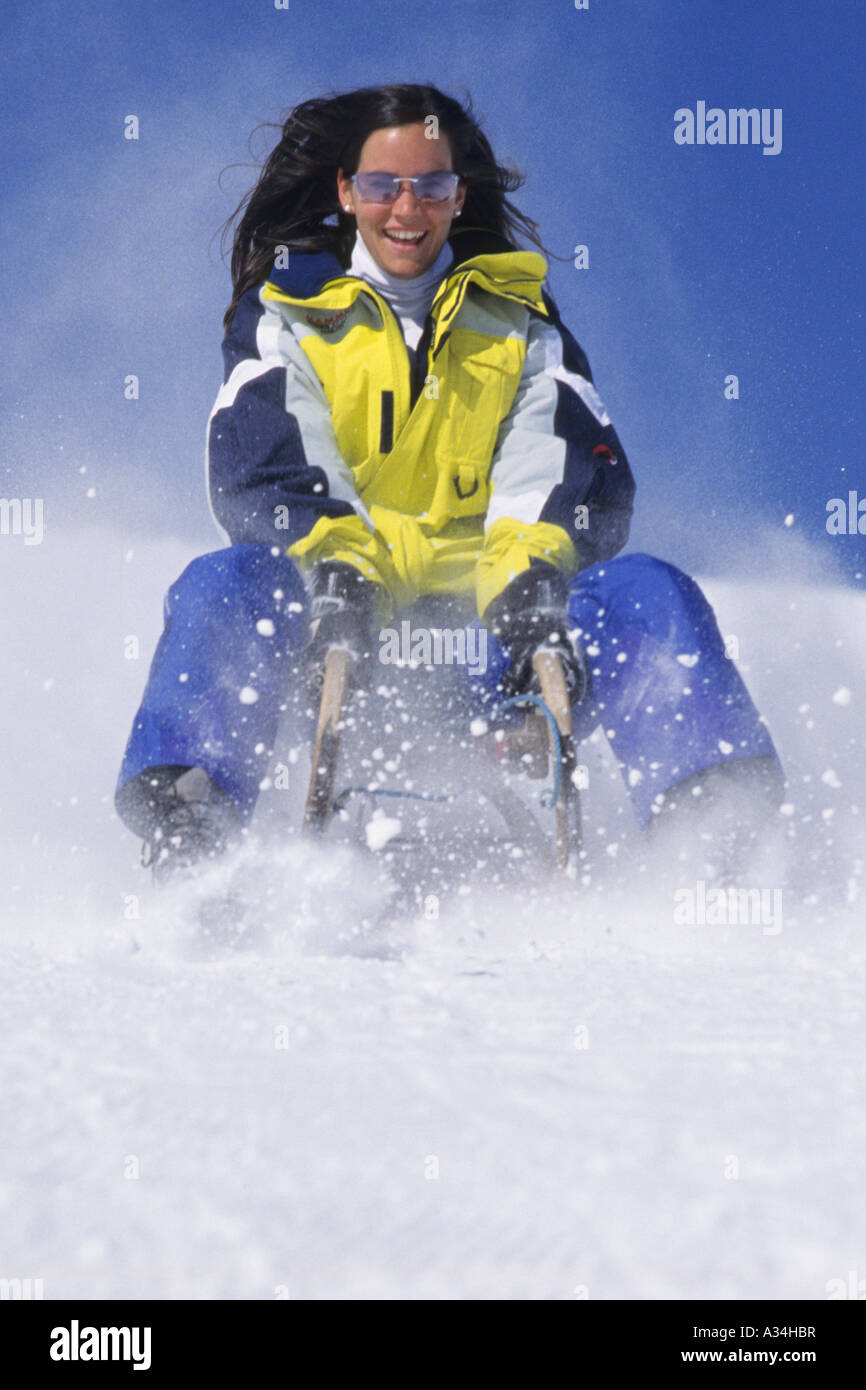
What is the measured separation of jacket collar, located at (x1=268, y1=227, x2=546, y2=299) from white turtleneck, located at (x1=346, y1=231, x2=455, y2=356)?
0.12 ft

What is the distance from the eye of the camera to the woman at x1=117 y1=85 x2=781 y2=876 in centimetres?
202

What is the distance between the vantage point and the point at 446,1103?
1.03m

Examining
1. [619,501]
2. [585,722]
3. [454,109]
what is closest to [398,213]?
[454,109]

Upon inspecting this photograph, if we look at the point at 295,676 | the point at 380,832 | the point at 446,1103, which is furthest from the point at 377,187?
the point at 446,1103

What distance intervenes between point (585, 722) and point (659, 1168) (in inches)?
55.5

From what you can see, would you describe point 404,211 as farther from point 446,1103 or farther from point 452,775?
point 446,1103

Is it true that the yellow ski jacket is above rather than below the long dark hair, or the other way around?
below

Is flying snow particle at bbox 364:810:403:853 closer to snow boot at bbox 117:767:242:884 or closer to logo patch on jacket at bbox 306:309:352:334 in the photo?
snow boot at bbox 117:767:242:884

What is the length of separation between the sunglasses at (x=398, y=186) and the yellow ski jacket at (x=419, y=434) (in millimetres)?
154

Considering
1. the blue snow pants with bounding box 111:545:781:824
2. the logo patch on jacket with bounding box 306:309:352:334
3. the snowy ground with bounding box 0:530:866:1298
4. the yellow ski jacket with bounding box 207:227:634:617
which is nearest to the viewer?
the snowy ground with bounding box 0:530:866:1298

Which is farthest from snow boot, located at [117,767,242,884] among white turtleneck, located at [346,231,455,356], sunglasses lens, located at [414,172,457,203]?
sunglasses lens, located at [414,172,457,203]

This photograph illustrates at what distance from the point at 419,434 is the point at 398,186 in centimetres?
56

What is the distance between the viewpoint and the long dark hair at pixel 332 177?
8.73 feet

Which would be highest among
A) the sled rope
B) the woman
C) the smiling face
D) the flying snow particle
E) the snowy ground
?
the smiling face
